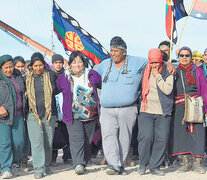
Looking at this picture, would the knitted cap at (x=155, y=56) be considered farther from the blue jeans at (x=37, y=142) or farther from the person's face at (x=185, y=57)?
the blue jeans at (x=37, y=142)

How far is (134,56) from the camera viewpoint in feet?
19.9

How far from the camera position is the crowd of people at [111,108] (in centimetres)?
582

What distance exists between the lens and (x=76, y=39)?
962cm

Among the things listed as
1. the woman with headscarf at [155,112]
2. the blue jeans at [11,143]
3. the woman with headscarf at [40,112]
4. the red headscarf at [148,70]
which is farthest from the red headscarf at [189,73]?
the blue jeans at [11,143]

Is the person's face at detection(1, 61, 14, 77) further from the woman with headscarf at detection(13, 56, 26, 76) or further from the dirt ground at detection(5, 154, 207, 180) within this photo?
the dirt ground at detection(5, 154, 207, 180)

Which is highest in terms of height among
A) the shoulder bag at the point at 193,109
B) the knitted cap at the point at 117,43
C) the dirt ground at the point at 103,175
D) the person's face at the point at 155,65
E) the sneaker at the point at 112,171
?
the knitted cap at the point at 117,43

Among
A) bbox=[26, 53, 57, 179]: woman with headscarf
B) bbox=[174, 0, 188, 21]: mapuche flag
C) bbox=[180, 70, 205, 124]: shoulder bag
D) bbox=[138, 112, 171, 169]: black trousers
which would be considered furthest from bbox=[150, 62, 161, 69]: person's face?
bbox=[174, 0, 188, 21]: mapuche flag

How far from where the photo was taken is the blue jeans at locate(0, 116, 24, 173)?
5836mm

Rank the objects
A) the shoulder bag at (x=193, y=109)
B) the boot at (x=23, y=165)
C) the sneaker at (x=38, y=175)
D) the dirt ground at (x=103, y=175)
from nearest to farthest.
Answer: the dirt ground at (x=103, y=175) < the sneaker at (x=38, y=175) < the shoulder bag at (x=193, y=109) < the boot at (x=23, y=165)

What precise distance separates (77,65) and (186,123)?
79.5 inches

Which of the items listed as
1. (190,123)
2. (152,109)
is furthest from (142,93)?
(190,123)

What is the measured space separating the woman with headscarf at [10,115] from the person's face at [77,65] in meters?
0.88

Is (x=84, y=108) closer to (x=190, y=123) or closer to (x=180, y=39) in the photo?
(x=190, y=123)

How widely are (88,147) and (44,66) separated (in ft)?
5.04
